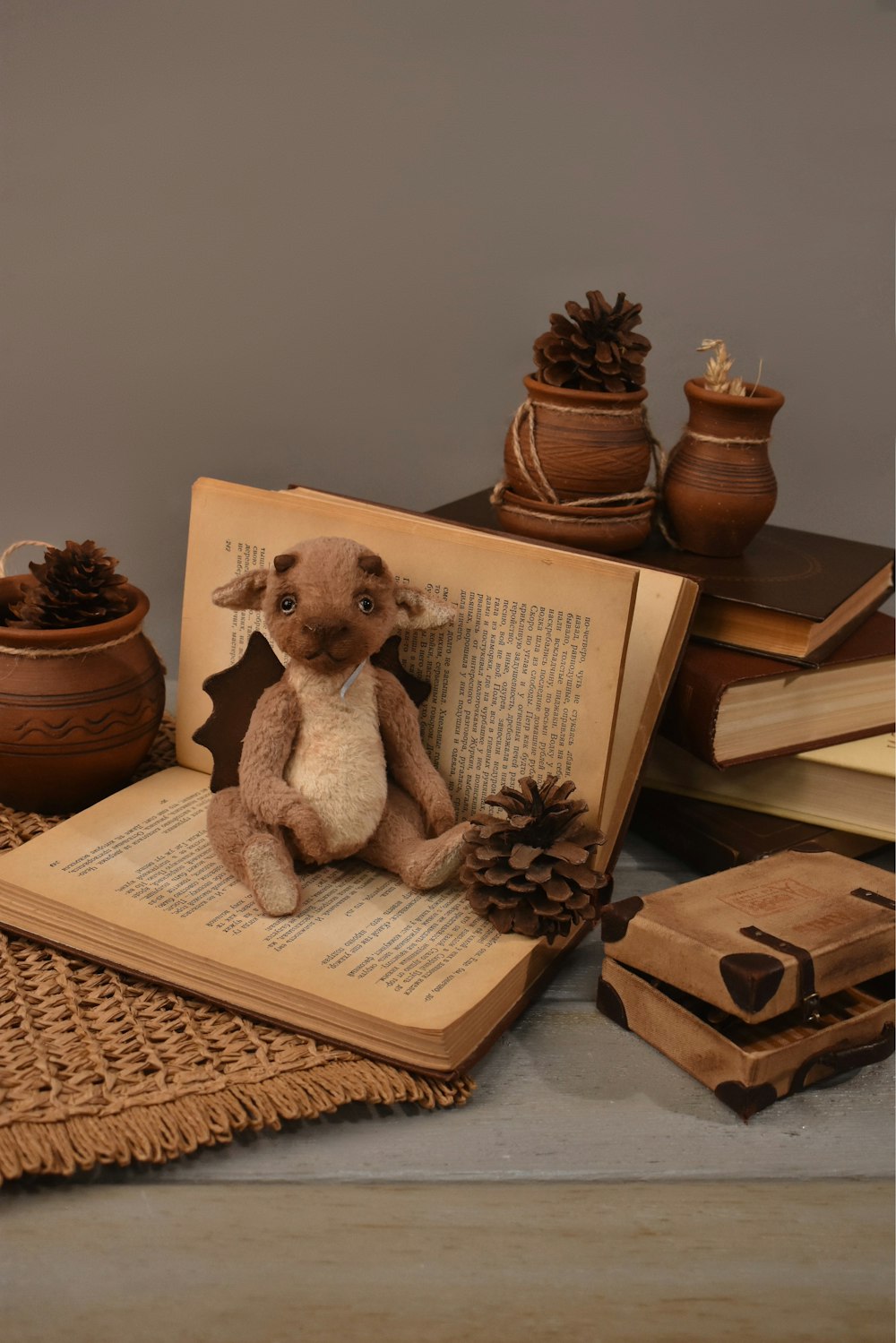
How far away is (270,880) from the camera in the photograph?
94cm

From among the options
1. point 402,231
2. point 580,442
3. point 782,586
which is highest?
point 402,231

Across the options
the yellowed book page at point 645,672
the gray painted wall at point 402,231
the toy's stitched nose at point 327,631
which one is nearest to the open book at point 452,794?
the yellowed book page at point 645,672

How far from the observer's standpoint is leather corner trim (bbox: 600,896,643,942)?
89 centimetres

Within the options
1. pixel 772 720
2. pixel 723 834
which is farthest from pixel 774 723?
pixel 723 834

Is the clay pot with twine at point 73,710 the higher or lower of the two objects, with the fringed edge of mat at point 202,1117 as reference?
higher

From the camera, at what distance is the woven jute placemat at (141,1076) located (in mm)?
760

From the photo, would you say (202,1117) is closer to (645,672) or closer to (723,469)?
(645,672)

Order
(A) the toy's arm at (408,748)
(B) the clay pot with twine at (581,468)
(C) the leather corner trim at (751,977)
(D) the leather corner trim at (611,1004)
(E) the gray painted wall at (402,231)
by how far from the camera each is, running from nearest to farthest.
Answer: (C) the leather corner trim at (751,977), (D) the leather corner trim at (611,1004), (A) the toy's arm at (408,748), (B) the clay pot with twine at (581,468), (E) the gray painted wall at (402,231)

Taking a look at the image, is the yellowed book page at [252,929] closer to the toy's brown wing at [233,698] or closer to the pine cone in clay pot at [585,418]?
the toy's brown wing at [233,698]

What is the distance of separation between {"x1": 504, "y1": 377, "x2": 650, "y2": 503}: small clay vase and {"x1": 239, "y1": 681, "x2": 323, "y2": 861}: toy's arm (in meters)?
0.33

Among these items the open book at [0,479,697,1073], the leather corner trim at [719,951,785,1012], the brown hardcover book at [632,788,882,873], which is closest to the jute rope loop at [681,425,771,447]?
the open book at [0,479,697,1073]

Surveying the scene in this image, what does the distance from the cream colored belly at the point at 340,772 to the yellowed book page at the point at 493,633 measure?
0.08 metres

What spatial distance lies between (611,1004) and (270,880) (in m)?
0.28

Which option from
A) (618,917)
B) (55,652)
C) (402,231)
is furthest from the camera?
(402,231)
